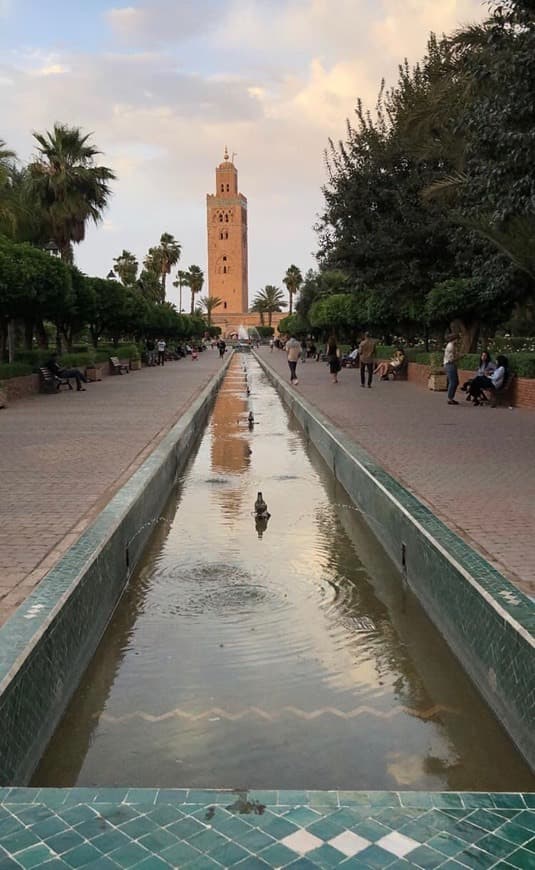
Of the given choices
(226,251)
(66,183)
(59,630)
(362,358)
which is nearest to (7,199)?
(66,183)

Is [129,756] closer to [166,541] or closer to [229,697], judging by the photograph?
[229,697]

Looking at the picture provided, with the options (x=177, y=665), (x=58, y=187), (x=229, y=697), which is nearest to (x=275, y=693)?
(x=229, y=697)

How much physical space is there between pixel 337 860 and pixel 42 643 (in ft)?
6.13

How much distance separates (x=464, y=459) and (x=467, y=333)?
50.2 ft

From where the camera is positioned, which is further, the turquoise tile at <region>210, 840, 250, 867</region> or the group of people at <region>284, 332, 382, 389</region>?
the group of people at <region>284, 332, 382, 389</region>

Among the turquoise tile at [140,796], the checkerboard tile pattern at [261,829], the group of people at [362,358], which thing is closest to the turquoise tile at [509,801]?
the checkerboard tile pattern at [261,829]

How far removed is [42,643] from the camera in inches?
140

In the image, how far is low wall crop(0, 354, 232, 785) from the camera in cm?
316

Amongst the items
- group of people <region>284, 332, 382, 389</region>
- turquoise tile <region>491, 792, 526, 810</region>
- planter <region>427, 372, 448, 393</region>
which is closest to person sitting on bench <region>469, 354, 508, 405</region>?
planter <region>427, 372, 448, 393</region>

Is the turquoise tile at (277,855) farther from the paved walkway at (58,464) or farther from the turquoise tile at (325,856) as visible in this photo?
the paved walkway at (58,464)

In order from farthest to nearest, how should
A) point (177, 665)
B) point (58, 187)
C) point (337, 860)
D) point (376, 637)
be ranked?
point (58, 187) < point (376, 637) < point (177, 665) < point (337, 860)

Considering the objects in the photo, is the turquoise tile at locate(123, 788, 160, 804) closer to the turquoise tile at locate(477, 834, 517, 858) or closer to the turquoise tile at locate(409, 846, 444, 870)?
the turquoise tile at locate(409, 846, 444, 870)

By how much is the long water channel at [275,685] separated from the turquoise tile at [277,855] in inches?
46.7

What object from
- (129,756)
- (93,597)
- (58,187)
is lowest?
(129,756)
